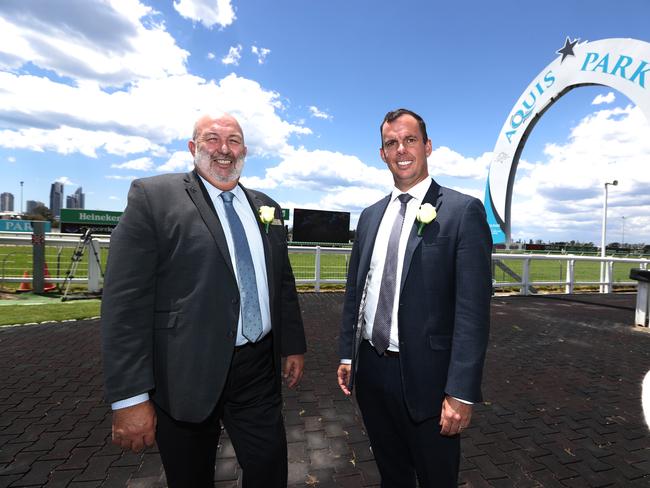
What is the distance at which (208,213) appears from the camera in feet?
6.48

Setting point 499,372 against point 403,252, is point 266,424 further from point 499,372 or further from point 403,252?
point 499,372

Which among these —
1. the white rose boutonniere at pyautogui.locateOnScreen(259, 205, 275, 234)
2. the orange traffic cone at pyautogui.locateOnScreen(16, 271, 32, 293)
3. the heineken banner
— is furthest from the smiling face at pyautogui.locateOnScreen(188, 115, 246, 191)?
the heineken banner

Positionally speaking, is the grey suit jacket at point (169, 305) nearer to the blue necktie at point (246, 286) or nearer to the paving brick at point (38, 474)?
the blue necktie at point (246, 286)

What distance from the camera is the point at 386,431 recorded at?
2107mm

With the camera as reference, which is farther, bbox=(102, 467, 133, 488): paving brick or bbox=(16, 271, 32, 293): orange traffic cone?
bbox=(16, 271, 32, 293): orange traffic cone

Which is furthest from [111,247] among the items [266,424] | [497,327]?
[497,327]

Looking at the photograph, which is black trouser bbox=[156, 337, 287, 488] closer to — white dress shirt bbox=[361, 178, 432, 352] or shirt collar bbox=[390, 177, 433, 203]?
white dress shirt bbox=[361, 178, 432, 352]

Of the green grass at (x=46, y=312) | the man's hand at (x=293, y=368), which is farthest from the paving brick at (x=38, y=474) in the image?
the green grass at (x=46, y=312)

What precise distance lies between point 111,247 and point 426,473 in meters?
1.97

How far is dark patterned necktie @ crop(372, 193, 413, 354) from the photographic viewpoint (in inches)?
80.0

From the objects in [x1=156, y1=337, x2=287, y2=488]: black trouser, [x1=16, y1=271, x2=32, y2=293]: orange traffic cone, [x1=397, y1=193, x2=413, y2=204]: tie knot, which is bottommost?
[x1=16, y1=271, x2=32, y2=293]: orange traffic cone

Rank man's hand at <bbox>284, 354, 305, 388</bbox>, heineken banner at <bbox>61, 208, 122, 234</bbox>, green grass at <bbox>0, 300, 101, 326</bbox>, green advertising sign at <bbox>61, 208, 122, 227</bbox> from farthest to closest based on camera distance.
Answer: green advertising sign at <bbox>61, 208, 122, 227</bbox> < heineken banner at <bbox>61, 208, 122, 234</bbox> < green grass at <bbox>0, 300, 101, 326</bbox> < man's hand at <bbox>284, 354, 305, 388</bbox>

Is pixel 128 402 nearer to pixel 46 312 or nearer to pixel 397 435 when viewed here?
pixel 397 435

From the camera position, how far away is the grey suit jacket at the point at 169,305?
1.72 meters
